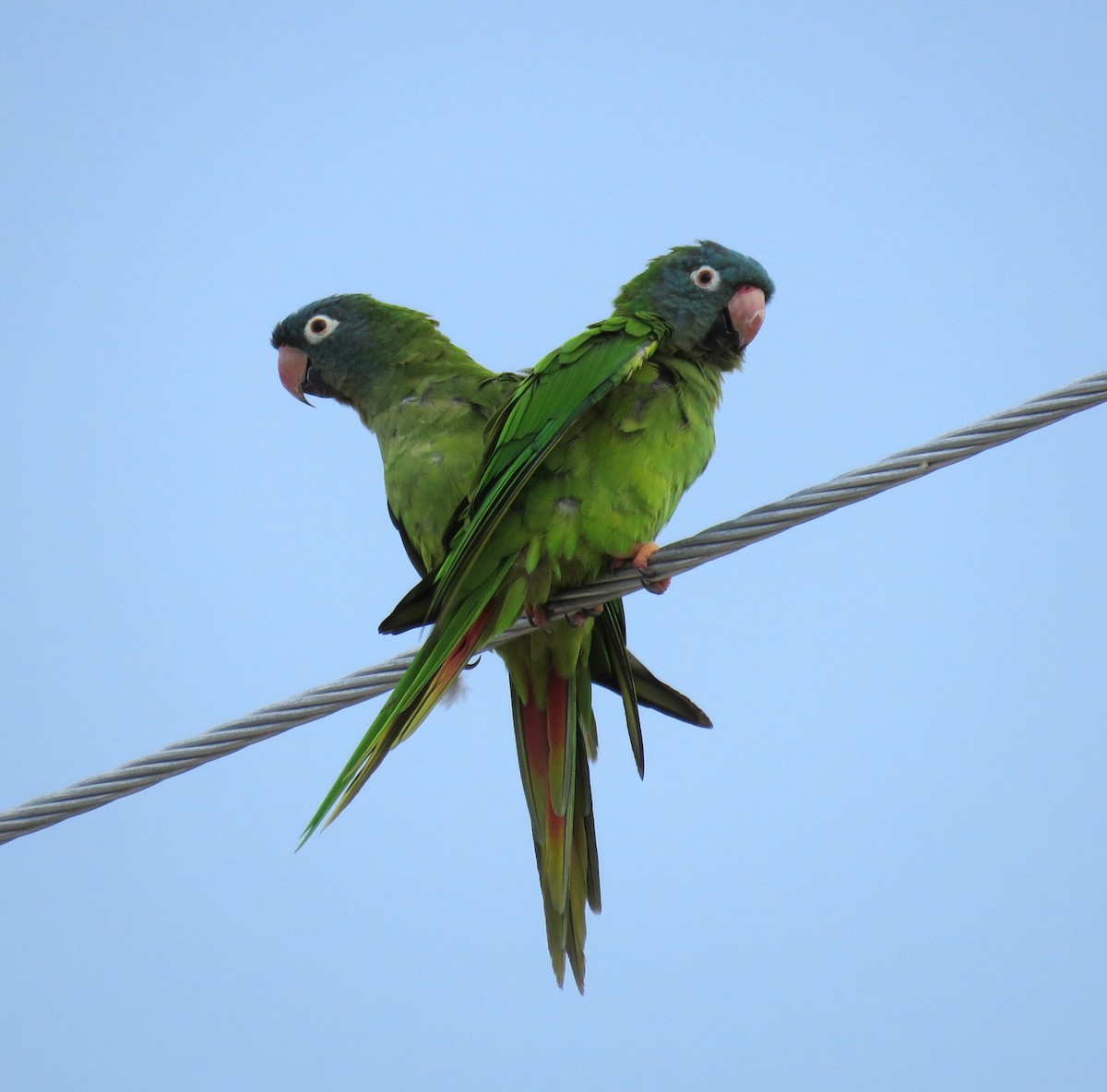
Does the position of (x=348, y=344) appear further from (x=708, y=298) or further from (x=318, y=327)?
(x=708, y=298)

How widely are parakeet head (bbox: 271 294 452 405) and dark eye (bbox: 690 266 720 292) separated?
0.79 m

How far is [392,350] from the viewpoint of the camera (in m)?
3.67

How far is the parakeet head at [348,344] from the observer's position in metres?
3.68

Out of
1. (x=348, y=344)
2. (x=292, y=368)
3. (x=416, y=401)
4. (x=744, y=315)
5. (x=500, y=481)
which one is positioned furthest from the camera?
(x=292, y=368)

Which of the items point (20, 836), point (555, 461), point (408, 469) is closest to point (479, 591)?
point (555, 461)

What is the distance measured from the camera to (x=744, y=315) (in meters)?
3.28

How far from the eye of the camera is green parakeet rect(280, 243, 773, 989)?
8.87 ft

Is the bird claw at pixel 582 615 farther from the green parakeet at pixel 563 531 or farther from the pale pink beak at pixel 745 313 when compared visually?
the pale pink beak at pixel 745 313

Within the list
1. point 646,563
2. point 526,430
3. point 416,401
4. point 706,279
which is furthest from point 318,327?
point 646,563

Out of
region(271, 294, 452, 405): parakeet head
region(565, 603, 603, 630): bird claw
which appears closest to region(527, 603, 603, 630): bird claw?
region(565, 603, 603, 630): bird claw

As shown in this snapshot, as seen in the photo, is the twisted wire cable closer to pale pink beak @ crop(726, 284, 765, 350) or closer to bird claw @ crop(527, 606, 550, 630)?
bird claw @ crop(527, 606, 550, 630)

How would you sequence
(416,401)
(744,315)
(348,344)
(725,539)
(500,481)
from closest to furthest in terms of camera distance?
(725,539) → (500,481) → (744,315) → (416,401) → (348,344)

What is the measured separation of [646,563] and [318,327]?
1605 mm

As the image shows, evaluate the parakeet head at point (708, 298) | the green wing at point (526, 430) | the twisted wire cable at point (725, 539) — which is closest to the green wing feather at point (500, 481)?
the green wing at point (526, 430)
